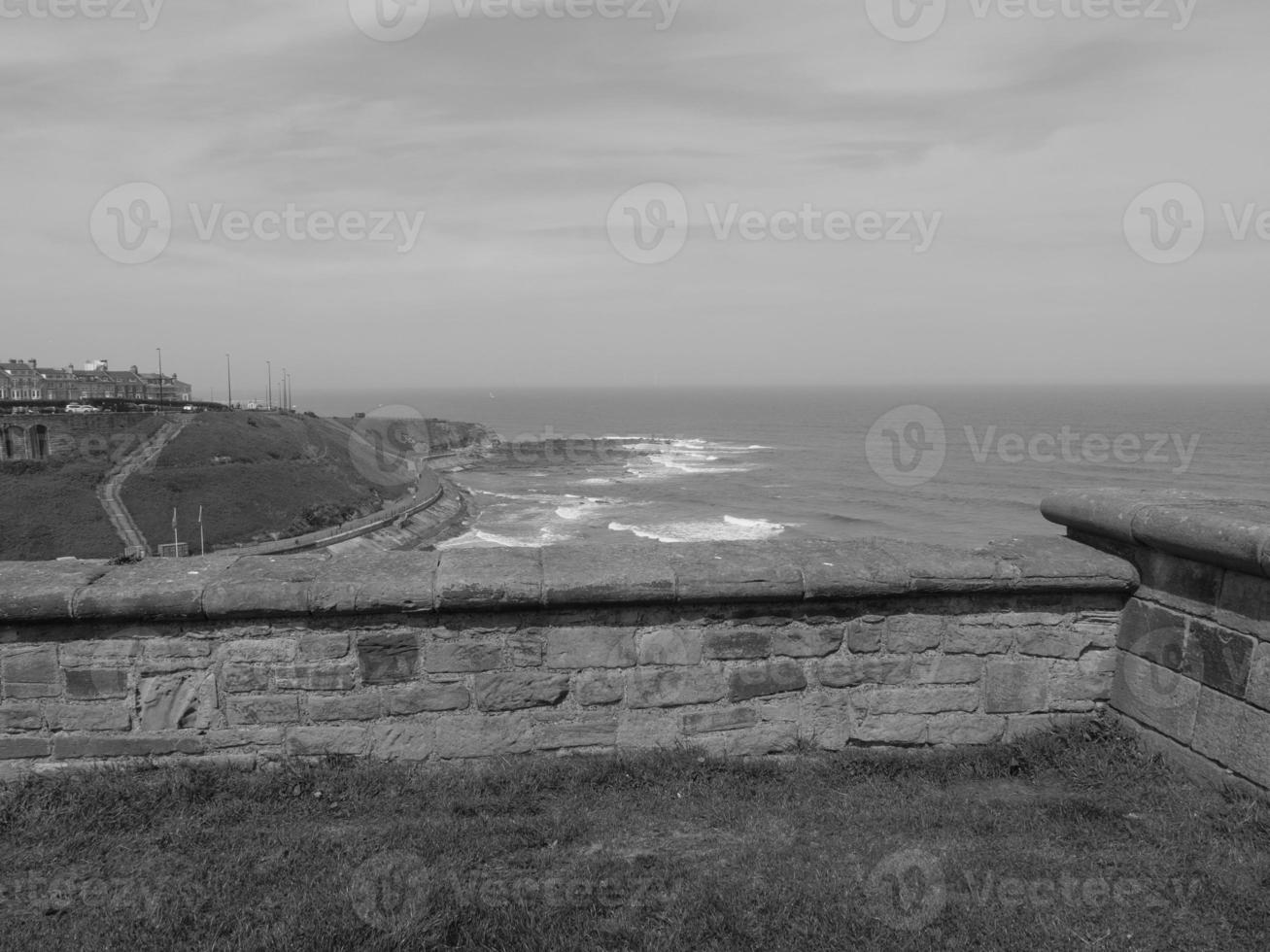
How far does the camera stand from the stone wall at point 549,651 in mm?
3902

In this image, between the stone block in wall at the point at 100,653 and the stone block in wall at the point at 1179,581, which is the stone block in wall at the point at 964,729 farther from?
the stone block in wall at the point at 100,653

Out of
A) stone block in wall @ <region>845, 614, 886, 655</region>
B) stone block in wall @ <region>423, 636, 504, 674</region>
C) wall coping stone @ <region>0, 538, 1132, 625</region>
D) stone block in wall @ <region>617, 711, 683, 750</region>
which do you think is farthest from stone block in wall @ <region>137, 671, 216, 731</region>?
stone block in wall @ <region>845, 614, 886, 655</region>

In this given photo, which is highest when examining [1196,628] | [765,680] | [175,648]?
[1196,628]

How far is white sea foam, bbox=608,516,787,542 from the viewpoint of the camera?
46.9 metres

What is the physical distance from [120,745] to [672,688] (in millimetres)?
2642

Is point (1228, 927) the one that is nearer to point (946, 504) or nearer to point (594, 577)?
point (594, 577)

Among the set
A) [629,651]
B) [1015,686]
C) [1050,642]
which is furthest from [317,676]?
[1050,642]

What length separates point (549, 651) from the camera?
13.5 ft

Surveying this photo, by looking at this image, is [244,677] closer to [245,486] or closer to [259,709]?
[259,709]

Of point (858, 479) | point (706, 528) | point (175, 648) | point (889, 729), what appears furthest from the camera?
point (858, 479)

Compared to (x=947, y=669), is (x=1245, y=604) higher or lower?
higher

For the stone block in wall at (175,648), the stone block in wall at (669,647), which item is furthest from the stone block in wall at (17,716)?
the stone block in wall at (669,647)

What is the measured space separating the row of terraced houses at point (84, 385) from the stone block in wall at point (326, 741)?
120m

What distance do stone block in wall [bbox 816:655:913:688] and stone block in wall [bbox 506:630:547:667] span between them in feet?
4.75
